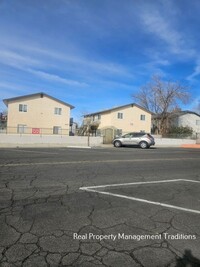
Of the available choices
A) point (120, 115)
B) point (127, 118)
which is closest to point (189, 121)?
point (127, 118)

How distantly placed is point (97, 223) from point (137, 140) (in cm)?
2451

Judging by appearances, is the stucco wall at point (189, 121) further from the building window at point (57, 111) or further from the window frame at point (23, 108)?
the window frame at point (23, 108)

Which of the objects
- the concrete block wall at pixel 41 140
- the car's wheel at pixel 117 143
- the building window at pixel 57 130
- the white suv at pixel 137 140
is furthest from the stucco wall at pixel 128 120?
the white suv at pixel 137 140

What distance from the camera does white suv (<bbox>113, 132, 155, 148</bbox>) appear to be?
92.4 ft

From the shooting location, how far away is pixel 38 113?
145 ft

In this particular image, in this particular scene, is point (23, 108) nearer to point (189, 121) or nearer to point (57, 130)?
point (57, 130)

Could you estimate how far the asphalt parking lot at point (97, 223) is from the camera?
10.8ft

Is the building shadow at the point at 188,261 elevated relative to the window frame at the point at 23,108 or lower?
lower

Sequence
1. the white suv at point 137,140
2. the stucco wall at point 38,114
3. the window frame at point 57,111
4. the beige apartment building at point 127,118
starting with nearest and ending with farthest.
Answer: the white suv at point 137,140 < the stucco wall at point 38,114 < the window frame at point 57,111 < the beige apartment building at point 127,118

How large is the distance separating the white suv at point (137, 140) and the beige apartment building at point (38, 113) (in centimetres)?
1526

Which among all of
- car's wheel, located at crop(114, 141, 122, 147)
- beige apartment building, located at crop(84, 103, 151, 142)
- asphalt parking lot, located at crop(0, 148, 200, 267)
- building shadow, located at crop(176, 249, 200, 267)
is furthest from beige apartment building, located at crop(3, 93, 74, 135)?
building shadow, located at crop(176, 249, 200, 267)

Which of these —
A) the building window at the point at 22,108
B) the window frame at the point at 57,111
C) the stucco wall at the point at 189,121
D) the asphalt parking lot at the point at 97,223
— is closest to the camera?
the asphalt parking lot at the point at 97,223

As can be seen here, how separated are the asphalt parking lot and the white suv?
2052 centimetres

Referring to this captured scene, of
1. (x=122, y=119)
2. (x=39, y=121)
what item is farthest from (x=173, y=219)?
(x=122, y=119)
